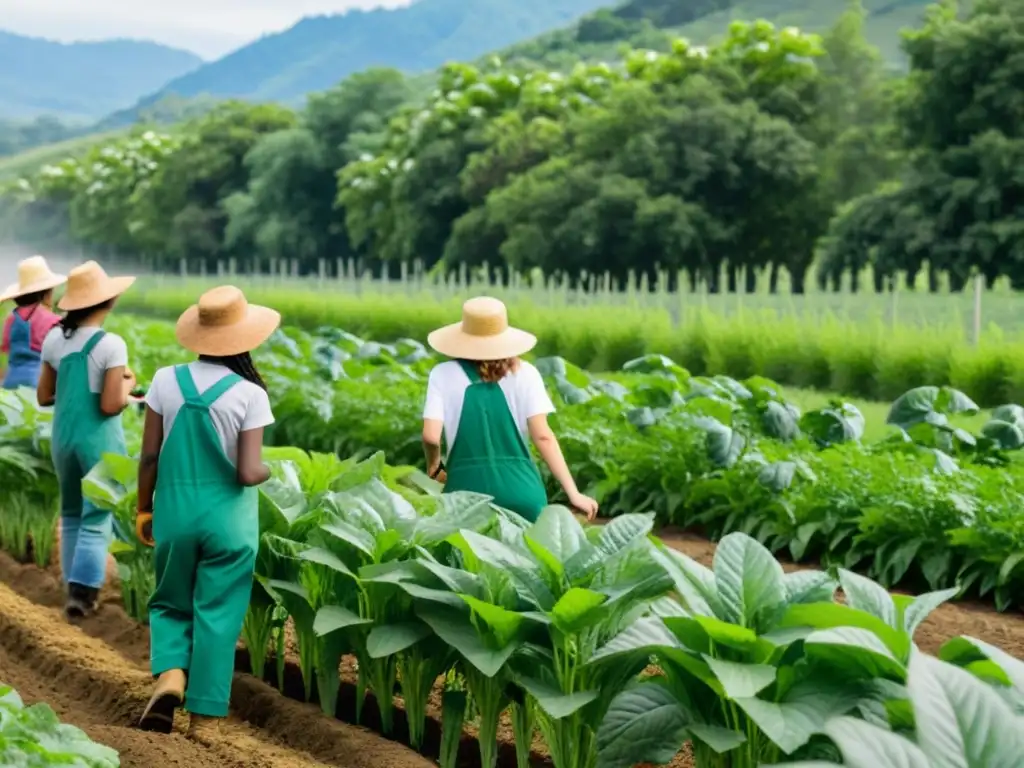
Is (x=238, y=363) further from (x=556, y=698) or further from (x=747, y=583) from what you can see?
(x=747, y=583)

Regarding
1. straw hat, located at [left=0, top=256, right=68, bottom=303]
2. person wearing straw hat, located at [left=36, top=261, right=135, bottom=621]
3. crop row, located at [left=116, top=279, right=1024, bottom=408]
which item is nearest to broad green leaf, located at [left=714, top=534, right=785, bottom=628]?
person wearing straw hat, located at [left=36, top=261, right=135, bottom=621]

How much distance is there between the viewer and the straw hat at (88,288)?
6.13 m

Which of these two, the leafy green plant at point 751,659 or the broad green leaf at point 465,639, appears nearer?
the leafy green plant at point 751,659

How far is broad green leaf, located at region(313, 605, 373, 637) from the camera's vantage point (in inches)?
176

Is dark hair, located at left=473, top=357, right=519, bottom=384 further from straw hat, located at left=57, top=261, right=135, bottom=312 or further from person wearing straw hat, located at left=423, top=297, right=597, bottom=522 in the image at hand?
straw hat, located at left=57, top=261, right=135, bottom=312

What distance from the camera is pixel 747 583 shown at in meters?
3.76

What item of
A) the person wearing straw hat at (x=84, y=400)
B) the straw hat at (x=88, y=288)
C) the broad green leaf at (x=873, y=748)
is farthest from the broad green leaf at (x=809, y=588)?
the straw hat at (x=88, y=288)

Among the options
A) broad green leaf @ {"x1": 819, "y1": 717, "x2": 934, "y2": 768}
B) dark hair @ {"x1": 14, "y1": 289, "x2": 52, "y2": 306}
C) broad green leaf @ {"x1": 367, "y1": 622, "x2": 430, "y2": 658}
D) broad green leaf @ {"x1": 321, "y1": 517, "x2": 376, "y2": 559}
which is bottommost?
broad green leaf @ {"x1": 367, "y1": 622, "x2": 430, "y2": 658}

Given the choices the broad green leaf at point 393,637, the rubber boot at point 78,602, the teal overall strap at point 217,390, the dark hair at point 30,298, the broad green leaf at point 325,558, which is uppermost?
the teal overall strap at point 217,390

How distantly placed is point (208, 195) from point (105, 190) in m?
14.3

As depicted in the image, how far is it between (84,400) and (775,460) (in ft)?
11.9

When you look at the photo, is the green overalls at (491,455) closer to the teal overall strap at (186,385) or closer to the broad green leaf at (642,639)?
the teal overall strap at (186,385)

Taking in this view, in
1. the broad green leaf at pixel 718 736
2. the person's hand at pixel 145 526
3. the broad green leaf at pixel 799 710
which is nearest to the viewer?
the broad green leaf at pixel 799 710

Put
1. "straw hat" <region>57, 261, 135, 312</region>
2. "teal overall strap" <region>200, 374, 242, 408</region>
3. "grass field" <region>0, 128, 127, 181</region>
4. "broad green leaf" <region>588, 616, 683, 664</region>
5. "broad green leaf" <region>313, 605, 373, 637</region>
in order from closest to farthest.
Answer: "broad green leaf" <region>588, 616, 683, 664</region> < "broad green leaf" <region>313, 605, 373, 637</region> < "teal overall strap" <region>200, 374, 242, 408</region> < "straw hat" <region>57, 261, 135, 312</region> < "grass field" <region>0, 128, 127, 181</region>
